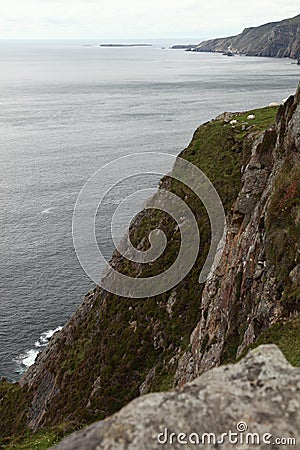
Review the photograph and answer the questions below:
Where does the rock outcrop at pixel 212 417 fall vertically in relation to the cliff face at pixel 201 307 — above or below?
above

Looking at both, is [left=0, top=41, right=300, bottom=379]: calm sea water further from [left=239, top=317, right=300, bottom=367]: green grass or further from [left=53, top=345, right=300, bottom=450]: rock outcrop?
[left=53, top=345, right=300, bottom=450]: rock outcrop

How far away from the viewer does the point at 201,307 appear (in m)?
36.0

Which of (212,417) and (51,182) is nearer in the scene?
(212,417)

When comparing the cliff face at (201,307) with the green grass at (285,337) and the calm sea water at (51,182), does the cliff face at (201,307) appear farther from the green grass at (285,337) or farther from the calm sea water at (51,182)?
the calm sea water at (51,182)

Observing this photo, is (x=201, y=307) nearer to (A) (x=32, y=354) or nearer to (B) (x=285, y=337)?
(B) (x=285, y=337)

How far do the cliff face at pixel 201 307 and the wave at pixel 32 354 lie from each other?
8.88 meters

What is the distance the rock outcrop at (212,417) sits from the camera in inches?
316

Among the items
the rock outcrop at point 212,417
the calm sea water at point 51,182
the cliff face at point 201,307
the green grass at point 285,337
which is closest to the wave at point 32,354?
the calm sea water at point 51,182

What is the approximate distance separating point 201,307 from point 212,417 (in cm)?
2800

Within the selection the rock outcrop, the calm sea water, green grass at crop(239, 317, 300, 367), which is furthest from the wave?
the rock outcrop

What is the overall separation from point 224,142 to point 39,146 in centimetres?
9928

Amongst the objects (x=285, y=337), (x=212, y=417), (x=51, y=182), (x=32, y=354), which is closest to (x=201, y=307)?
(x=285, y=337)

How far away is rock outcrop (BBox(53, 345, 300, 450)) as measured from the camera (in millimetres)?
8031

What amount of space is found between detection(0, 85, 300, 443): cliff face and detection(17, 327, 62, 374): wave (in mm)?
8882
